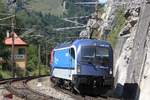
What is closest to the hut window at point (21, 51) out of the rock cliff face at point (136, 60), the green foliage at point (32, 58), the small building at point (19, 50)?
the small building at point (19, 50)

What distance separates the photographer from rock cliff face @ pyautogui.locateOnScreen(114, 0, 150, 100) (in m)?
21.8

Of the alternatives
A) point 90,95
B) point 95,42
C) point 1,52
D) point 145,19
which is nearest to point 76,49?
point 95,42

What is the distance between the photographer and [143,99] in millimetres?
20031

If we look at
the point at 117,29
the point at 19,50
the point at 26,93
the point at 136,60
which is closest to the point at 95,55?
the point at 136,60

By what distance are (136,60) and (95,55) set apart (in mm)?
2272

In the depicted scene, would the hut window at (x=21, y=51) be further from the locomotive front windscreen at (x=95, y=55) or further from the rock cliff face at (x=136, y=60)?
the locomotive front windscreen at (x=95, y=55)

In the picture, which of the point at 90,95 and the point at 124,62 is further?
the point at 124,62

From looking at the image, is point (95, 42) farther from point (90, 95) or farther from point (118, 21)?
point (118, 21)

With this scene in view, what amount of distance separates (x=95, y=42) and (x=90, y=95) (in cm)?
297

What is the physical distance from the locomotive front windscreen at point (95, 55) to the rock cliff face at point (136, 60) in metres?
1.66

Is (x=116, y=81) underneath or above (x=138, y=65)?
underneath

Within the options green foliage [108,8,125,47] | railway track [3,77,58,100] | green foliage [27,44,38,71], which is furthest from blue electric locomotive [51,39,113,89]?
green foliage [27,44,38,71]

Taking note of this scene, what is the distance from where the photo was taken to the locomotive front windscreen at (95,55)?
79.4ft

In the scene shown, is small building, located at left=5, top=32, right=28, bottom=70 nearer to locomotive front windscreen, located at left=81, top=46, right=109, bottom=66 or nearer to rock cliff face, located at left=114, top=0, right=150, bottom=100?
rock cliff face, located at left=114, top=0, right=150, bottom=100
